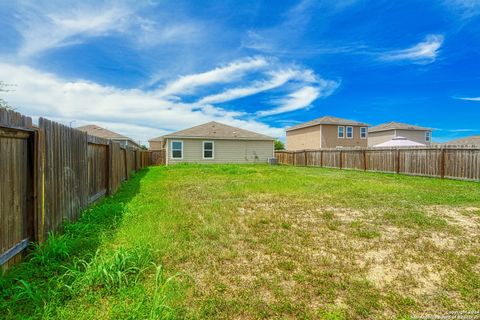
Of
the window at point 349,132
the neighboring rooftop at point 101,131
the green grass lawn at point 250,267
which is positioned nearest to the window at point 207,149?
the neighboring rooftop at point 101,131

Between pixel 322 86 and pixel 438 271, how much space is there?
24.1 metres

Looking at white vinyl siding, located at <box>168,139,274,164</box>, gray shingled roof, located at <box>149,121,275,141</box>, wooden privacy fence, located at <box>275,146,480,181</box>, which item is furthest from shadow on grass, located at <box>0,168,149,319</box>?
gray shingled roof, located at <box>149,121,275,141</box>

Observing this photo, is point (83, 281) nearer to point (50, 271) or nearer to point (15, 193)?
point (50, 271)

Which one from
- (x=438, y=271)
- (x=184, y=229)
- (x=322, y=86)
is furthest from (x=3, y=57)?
(x=322, y=86)

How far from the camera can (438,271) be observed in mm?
2855

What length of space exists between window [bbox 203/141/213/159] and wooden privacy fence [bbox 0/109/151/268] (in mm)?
18181

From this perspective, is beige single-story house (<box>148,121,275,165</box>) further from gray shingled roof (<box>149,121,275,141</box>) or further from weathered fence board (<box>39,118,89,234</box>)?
weathered fence board (<box>39,118,89,234</box>)

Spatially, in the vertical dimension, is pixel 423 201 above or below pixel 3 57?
below

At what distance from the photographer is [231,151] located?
2425 centimetres

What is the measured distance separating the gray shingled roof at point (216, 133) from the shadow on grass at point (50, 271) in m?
19.0

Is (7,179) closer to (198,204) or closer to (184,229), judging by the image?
(184,229)

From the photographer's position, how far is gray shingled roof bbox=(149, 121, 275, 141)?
22906 mm

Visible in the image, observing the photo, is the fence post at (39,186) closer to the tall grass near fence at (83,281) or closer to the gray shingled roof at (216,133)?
the tall grass near fence at (83,281)

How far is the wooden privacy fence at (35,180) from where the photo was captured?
267 cm
